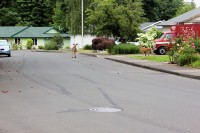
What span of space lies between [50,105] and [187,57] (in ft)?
50.5

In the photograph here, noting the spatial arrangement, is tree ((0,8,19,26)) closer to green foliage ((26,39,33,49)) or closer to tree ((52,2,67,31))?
tree ((52,2,67,31))

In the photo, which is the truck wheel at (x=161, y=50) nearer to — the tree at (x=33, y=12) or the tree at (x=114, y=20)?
the tree at (x=114, y=20)

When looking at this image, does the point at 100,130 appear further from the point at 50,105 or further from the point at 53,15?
the point at 53,15

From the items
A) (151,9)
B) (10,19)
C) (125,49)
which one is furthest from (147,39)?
(10,19)

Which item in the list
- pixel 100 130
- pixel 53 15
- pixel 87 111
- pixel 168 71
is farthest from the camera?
pixel 53 15

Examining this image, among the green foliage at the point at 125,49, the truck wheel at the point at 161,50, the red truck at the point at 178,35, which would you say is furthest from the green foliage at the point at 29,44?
the truck wheel at the point at 161,50

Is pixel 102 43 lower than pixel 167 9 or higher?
lower

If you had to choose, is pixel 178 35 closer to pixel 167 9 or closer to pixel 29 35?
pixel 29 35

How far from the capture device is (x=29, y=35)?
89.8 m

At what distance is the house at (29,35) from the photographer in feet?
295

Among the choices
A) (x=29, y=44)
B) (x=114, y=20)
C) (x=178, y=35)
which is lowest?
(x=29, y=44)

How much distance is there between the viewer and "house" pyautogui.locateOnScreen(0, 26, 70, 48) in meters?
89.8

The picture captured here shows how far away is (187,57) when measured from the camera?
25.5 metres

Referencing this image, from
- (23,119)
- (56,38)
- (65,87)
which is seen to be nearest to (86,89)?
(65,87)
